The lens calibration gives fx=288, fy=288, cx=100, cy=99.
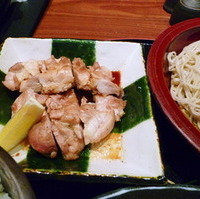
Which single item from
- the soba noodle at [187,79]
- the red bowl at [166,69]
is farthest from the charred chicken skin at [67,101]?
the soba noodle at [187,79]

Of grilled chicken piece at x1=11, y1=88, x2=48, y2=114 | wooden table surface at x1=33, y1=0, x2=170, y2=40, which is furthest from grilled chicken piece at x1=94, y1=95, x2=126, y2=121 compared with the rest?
wooden table surface at x1=33, y1=0, x2=170, y2=40

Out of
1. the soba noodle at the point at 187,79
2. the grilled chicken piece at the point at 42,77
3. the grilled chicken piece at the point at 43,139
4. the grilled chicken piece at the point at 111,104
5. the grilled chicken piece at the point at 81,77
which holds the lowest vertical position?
the soba noodle at the point at 187,79

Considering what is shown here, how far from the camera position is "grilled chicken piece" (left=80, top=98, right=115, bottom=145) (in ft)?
5.39

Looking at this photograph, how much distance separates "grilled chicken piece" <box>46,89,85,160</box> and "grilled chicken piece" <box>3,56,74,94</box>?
0.08 metres

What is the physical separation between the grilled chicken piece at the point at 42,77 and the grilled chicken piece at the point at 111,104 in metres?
0.21

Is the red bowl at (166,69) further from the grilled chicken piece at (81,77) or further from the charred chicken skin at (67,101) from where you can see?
the grilled chicken piece at (81,77)

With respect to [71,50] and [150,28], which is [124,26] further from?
[71,50]

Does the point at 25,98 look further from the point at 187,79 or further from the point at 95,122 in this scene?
the point at 187,79

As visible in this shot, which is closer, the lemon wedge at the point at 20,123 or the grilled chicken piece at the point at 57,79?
the lemon wedge at the point at 20,123

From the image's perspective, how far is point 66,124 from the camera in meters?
1.65

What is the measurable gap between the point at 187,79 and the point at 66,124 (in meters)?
1.03

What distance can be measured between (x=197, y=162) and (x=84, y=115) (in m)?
0.72

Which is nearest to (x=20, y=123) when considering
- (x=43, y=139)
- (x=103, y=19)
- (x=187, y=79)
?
(x=43, y=139)

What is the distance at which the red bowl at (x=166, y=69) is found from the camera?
1.57 meters
